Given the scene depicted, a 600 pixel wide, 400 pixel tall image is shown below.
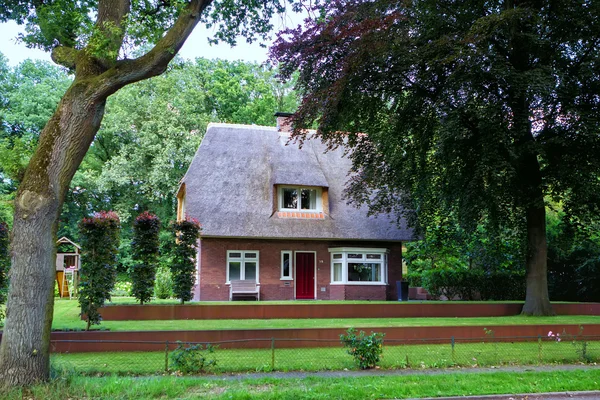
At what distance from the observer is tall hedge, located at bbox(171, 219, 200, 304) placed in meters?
17.1

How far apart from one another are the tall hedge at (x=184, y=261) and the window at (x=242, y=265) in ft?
17.8

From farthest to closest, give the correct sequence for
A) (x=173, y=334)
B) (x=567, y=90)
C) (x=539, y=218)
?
(x=539, y=218)
(x=567, y=90)
(x=173, y=334)

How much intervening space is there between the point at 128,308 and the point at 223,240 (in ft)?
25.2

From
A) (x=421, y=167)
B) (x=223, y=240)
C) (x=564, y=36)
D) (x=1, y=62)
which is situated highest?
(x=1, y=62)

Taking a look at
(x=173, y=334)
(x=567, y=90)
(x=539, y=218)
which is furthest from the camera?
(x=539, y=218)

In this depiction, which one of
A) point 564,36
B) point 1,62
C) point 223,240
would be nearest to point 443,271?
point 223,240

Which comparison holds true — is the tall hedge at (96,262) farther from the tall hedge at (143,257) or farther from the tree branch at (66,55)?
the tree branch at (66,55)

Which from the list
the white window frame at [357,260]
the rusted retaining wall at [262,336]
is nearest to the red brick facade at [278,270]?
the white window frame at [357,260]

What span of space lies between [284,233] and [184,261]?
20.8 feet

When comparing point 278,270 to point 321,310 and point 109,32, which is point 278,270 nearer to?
point 321,310

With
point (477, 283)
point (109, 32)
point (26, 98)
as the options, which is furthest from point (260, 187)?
point (26, 98)

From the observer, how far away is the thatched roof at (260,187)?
74.2 feet

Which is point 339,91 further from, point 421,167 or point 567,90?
point 567,90

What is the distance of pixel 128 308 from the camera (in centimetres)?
1552
